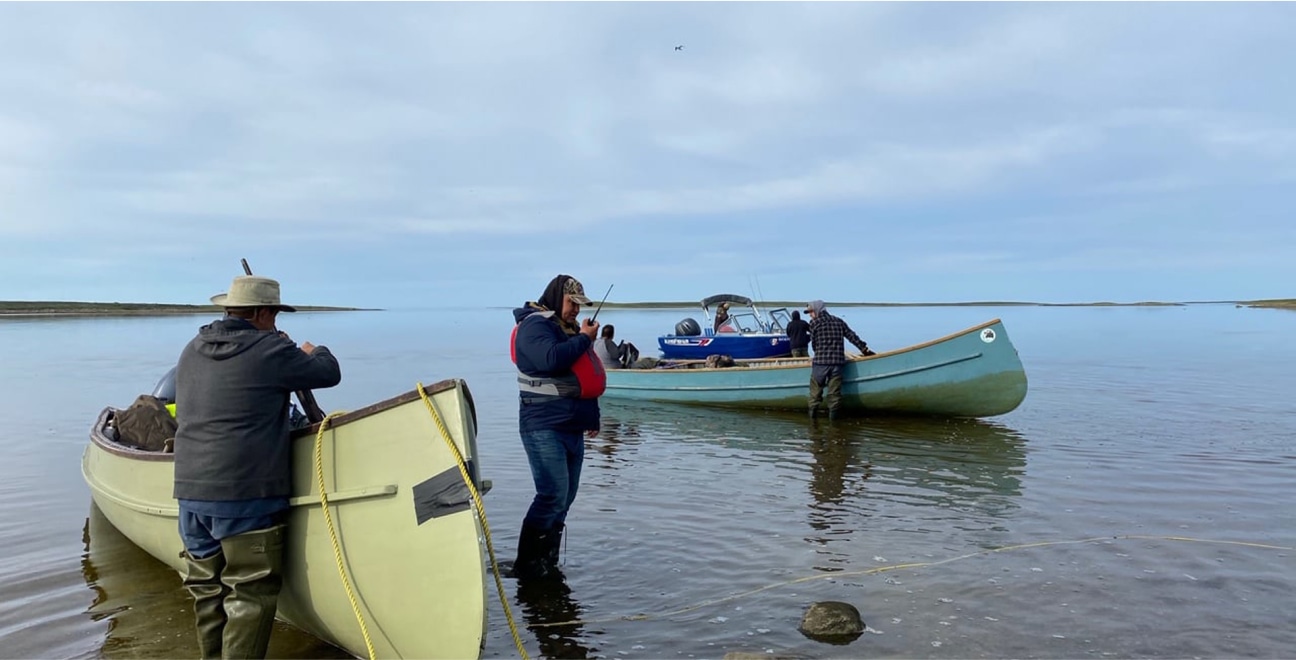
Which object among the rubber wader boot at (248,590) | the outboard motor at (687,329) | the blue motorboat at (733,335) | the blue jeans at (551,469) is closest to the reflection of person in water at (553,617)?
the blue jeans at (551,469)

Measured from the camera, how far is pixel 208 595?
4.16 metres

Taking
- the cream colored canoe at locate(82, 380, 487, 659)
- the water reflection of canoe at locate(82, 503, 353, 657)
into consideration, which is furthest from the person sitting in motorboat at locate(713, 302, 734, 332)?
the cream colored canoe at locate(82, 380, 487, 659)

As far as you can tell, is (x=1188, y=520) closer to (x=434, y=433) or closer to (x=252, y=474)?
(x=434, y=433)

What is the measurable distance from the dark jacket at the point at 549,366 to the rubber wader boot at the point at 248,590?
184cm

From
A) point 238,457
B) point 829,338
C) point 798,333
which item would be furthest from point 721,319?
point 238,457

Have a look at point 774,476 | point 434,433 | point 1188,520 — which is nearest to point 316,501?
point 434,433

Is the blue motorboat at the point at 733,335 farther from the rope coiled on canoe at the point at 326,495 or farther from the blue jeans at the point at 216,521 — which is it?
the blue jeans at the point at 216,521

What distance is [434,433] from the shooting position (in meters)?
4.08

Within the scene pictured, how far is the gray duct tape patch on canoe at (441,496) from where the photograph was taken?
404 cm

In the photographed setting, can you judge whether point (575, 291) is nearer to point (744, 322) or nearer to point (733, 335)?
point (733, 335)

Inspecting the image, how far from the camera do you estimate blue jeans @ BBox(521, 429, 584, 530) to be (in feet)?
18.5

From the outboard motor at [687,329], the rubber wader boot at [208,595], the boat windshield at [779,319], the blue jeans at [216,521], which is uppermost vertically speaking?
the boat windshield at [779,319]

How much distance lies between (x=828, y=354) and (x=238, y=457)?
11948 mm

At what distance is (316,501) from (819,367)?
461 inches
